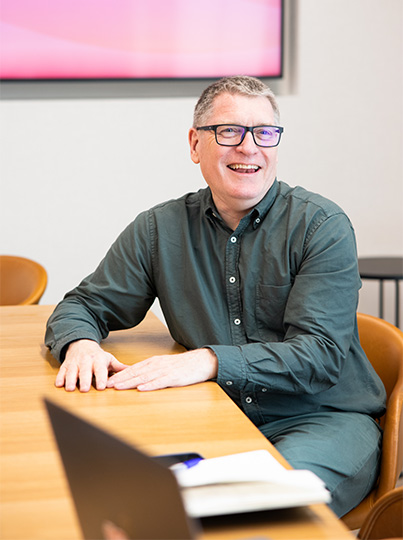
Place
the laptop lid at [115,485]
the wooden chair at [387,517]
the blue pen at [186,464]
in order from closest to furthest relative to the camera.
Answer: the laptop lid at [115,485], the blue pen at [186,464], the wooden chair at [387,517]

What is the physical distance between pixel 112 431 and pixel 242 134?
0.87 meters

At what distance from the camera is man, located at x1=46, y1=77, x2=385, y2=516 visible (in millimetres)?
1436

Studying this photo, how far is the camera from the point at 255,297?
169cm

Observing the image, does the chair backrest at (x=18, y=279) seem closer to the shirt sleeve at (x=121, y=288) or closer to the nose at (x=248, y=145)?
the shirt sleeve at (x=121, y=288)

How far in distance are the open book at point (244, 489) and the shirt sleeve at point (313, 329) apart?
0.52 meters

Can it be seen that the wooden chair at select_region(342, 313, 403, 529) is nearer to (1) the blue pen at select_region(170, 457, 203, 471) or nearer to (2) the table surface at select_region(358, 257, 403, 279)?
(1) the blue pen at select_region(170, 457, 203, 471)

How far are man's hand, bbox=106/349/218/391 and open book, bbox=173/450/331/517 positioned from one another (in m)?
0.46

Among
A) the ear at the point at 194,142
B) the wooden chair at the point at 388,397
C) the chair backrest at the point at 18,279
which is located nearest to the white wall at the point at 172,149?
the chair backrest at the point at 18,279

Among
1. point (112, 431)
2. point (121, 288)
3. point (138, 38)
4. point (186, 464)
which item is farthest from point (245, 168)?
point (138, 38)

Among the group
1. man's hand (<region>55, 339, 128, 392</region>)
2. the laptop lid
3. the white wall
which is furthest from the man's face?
the white wall

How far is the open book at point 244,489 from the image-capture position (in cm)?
81

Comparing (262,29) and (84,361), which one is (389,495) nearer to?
(84,361)

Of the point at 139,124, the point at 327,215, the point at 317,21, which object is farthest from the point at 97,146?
the point at 327,215

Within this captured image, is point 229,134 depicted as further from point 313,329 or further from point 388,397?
point 388,397
